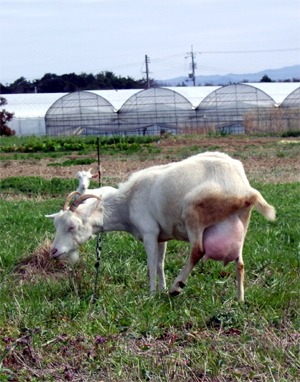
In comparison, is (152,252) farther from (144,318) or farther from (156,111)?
(156,111)

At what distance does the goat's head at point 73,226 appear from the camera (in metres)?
6.01

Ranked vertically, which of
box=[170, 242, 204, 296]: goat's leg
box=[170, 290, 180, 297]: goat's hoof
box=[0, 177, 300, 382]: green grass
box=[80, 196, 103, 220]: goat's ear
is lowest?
box=[0, 177, 300, 382]: green grass

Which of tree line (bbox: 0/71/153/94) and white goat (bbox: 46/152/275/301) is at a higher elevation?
tree line (bbox: 0/71/153/94)

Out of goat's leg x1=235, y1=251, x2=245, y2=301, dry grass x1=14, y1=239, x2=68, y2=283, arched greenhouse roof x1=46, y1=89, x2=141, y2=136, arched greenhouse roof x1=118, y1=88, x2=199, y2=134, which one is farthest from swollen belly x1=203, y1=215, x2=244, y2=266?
arched greenhouse roof x1=46, y1=89, x2=141, y2=136

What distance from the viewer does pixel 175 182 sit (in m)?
5.44

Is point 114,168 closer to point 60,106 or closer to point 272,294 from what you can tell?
point 272,294

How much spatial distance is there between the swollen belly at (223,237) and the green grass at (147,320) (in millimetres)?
437

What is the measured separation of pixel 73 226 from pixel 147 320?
1.65 meters

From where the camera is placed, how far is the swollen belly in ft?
17.1

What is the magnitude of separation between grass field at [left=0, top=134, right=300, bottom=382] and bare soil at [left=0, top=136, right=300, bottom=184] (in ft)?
25.3

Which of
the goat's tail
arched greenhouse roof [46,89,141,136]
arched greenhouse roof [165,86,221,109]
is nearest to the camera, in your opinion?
the goat's tail

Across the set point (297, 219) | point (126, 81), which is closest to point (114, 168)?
point (297, 219)

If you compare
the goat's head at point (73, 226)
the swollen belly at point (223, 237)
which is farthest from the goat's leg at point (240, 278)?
the goat's head at point (73, 226)

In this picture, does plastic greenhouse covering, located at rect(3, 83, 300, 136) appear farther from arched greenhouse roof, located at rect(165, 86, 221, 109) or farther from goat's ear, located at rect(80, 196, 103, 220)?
goat's ear, located at rect(80, 196, 103, 220)
